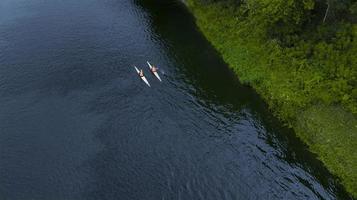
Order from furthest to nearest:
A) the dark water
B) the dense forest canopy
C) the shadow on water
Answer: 1. the dense forest canopy
2. the shadow on water
3. the dark water

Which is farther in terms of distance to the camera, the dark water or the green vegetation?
the green vegetation

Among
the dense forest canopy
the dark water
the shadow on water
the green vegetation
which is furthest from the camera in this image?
the dense forest canopy

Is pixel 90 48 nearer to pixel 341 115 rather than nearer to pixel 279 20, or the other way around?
pixel 279 20

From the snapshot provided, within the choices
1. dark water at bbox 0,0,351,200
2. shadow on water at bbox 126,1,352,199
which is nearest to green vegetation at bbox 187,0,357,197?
shadow on water at bbox 126,1,352,199

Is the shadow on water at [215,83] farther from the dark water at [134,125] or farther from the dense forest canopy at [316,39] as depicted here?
the dense forest canopy at [316,39]

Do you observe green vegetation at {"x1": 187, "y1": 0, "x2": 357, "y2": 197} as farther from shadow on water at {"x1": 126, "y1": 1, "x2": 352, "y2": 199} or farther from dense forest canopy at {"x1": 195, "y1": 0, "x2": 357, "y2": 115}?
shadow on water at {"x1": 126, "y1": 1, "x2": 352, "y2": 199}
